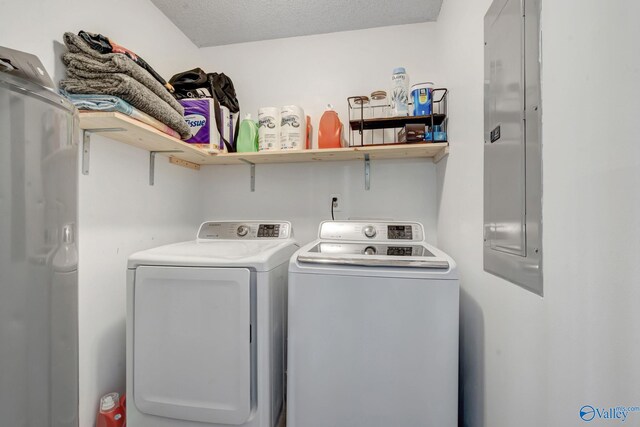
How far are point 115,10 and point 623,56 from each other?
2.14m

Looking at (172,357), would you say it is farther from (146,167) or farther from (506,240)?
(506,240)

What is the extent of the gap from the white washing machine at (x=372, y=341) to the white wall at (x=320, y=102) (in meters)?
0.96

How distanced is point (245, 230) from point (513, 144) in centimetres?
160

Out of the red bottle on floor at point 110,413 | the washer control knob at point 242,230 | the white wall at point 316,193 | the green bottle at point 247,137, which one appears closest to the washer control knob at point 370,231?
the white wall at point 316,193

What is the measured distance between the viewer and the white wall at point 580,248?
463mm

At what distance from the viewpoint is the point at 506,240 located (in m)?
0.87

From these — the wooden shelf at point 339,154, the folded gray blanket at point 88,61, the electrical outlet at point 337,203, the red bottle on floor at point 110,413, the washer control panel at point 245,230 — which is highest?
the folded gray blanket at point 88,61

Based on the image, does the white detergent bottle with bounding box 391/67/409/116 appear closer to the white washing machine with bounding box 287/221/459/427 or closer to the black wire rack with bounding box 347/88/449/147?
the black wire rack with bounding box 347/88/449/147

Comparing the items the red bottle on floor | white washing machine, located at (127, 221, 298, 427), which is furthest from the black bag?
the red bottle on floor

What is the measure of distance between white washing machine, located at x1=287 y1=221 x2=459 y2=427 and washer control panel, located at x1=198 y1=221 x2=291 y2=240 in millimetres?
679

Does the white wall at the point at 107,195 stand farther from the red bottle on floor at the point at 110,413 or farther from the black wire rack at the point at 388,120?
the black wire rack at the point at 388,120

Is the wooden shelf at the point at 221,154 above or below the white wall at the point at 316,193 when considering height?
above

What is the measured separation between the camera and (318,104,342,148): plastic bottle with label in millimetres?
1839

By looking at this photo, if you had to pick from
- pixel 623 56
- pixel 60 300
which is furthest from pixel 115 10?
pixel 623 56
